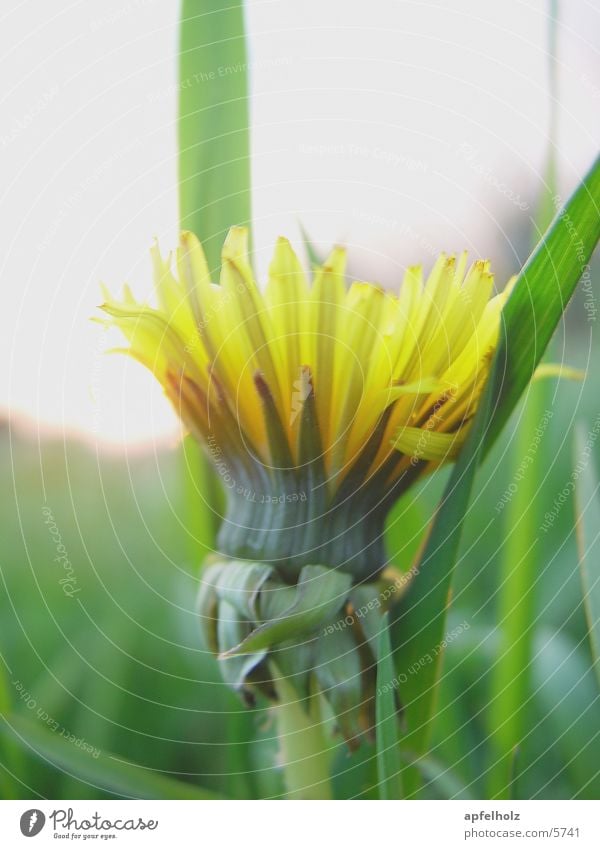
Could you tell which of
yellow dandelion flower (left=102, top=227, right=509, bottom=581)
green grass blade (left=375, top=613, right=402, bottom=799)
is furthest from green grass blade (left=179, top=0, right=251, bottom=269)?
green grass blade (left=375, top=613, right=402, bottom=799)

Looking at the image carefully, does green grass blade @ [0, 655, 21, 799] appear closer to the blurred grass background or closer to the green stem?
the blurred grass background

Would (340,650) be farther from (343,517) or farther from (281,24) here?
(281,24)

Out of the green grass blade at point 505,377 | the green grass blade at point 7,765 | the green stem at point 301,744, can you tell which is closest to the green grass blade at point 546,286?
the green grass blade at point 505,377

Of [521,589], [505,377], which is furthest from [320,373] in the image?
[521,589]

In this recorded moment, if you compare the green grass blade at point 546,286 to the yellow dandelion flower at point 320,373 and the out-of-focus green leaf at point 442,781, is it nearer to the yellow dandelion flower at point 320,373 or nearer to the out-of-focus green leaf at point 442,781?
the yellow dandelion flower at point 320,373

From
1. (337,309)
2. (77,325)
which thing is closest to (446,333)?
(337,309)
